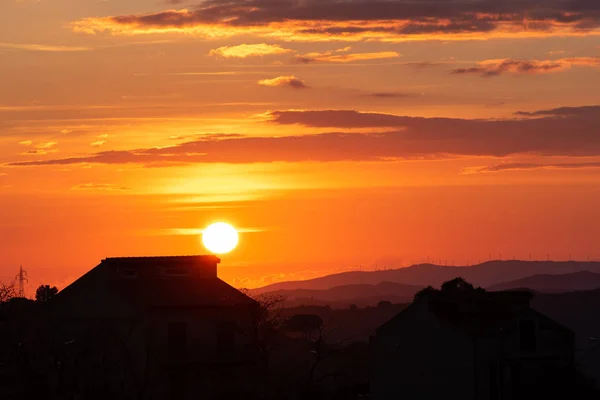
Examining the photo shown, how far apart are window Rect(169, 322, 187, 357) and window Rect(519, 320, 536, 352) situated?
2282 centimetres

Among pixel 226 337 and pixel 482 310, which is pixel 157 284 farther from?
pixel 482 310

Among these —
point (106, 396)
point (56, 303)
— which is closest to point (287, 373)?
point (56, 303)

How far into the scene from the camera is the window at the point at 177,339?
81938mm

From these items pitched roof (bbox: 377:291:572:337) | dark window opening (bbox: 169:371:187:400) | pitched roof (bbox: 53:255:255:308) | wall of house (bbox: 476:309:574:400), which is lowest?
dark window opening (bbox: 169:371:187:400)

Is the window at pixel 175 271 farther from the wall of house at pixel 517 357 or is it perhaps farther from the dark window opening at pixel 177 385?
the wall of house at pixel 517 357

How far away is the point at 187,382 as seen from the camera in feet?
267

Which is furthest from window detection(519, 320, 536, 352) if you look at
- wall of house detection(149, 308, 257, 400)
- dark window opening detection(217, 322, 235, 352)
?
dark window opening detection(217, 322, 235, 352)

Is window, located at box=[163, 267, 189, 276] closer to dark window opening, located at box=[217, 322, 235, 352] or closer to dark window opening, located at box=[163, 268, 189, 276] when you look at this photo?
dark window opening, located at box=[163, 268, 189, 276]

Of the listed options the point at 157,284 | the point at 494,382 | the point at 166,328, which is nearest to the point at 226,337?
the point at 166,328

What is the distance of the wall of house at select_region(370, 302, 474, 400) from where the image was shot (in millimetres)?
76000

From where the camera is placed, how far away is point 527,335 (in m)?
76.1

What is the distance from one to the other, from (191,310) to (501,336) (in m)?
21.5

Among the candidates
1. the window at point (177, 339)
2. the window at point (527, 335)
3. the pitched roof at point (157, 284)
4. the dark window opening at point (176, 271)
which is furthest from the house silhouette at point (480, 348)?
the dark window opening at point (176, 271)

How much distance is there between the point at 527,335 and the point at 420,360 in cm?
751
